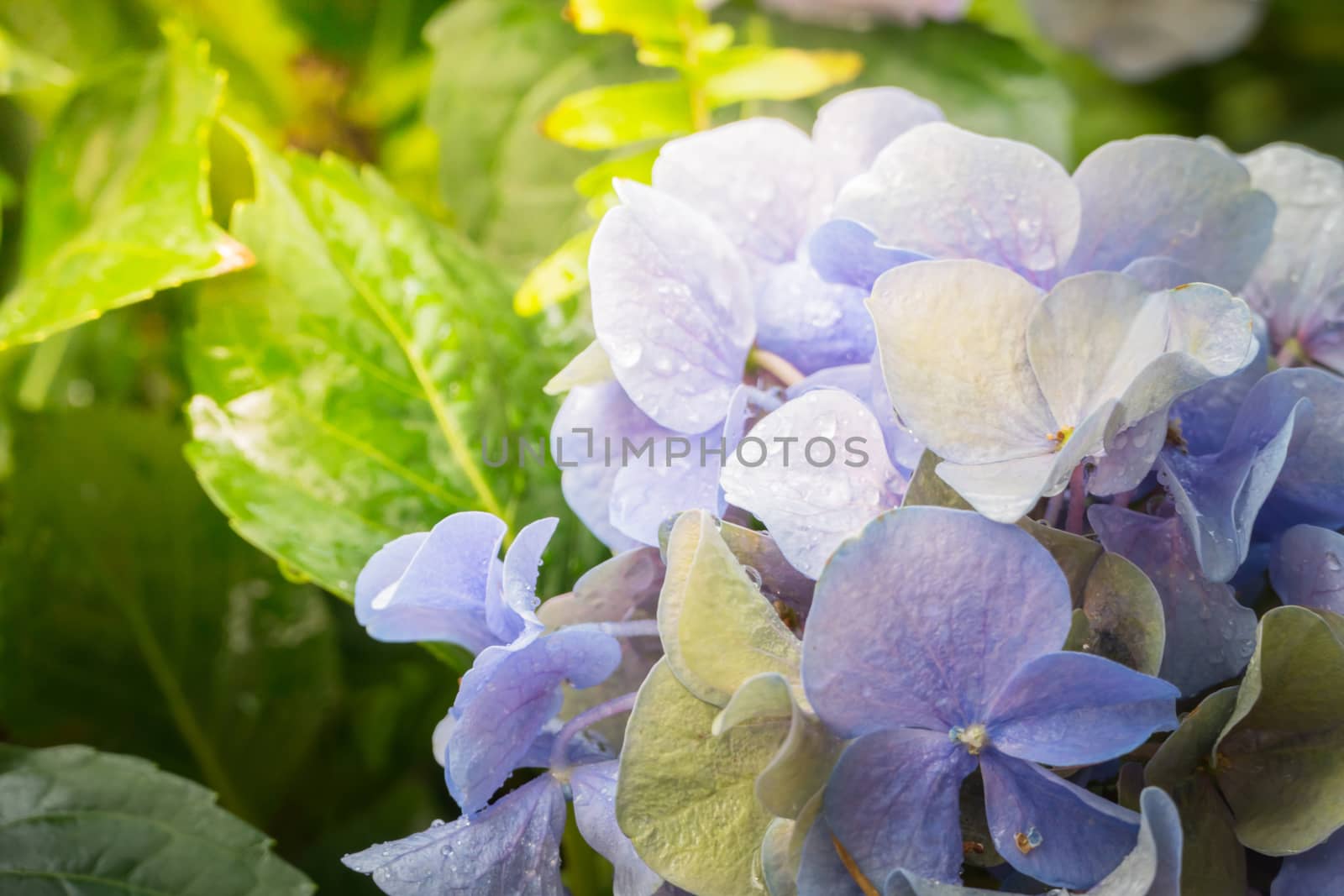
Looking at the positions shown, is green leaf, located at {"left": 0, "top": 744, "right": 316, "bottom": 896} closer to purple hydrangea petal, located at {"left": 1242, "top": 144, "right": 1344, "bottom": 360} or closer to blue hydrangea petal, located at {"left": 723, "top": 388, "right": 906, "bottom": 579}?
blue hydrangea petal, located at {"left": 723, "top": 388, "right": 906, "bottom": 579}

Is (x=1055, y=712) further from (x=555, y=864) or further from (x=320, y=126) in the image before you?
(x=320, y=126)

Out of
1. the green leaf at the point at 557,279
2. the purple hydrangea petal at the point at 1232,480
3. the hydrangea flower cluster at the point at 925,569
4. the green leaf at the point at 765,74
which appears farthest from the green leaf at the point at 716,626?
the green leaf at the point at 765,74

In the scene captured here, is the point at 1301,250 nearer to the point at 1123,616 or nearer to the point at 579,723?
the point at 1123,616

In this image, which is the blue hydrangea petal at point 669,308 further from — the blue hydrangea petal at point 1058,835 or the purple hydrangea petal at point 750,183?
the blue hydrangea petal at point 1058,835

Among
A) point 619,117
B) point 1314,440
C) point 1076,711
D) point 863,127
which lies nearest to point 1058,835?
point 1076,711

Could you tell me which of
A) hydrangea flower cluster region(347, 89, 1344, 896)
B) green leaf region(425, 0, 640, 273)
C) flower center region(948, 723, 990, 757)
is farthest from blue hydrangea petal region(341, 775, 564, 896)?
green leaf region(425, 0, 640, 273)

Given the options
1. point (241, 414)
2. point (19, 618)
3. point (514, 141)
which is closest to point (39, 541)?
point (19, 618)
